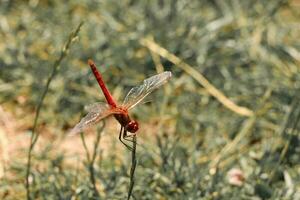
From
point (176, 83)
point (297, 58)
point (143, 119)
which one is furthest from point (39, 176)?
point (297, 58)

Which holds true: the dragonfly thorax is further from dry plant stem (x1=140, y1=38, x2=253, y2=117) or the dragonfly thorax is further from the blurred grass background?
dry plant stem (x1=140, y1=38, x2=253, y2=117)

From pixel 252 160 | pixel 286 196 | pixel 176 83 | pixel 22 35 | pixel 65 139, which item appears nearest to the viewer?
pixel 286 196

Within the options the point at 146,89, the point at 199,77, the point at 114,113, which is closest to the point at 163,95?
the point at 199,77

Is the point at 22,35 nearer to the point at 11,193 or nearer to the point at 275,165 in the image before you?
the point at 11,193

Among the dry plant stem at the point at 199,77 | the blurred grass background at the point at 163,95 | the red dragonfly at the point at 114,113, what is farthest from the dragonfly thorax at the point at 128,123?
the dry plant stem at the point at 199,77

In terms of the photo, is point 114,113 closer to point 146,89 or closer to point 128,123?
point 128,123

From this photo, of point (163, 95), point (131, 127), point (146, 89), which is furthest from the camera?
point (163, 95)

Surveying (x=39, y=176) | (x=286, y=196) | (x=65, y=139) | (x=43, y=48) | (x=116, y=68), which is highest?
(x=43, y=48)
